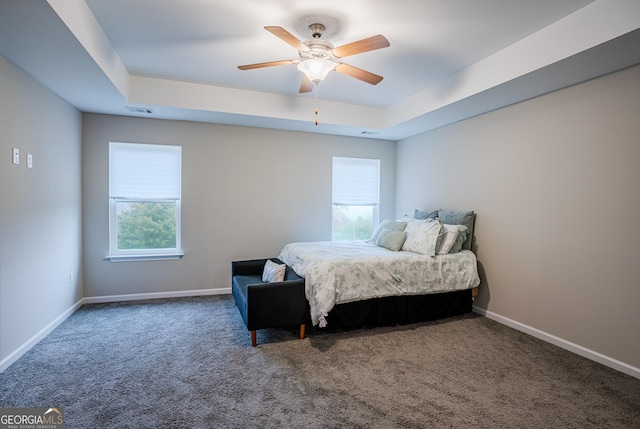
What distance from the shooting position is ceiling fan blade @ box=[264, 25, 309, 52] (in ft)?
7.06

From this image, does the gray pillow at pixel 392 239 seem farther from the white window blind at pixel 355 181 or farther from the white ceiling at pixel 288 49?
the white ceiling at pixel 288 49

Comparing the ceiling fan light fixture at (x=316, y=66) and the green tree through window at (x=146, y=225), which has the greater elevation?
the ceiling fan light fixture at (x=316, y=66)

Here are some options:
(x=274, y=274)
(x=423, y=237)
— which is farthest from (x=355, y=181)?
(x=274, y=274)

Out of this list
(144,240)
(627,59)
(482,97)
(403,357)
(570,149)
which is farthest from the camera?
(144,240)

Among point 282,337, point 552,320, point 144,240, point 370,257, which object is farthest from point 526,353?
point 144,240

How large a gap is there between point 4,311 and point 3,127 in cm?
147

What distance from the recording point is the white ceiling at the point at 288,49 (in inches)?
91.3

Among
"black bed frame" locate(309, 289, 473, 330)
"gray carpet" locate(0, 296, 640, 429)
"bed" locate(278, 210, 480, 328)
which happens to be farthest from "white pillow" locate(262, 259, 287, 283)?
"black bed frame" locate(309, 289, 473, 330)

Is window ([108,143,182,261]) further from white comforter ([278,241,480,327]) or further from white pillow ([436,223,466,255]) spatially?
white pillow ([436,223,466,255])

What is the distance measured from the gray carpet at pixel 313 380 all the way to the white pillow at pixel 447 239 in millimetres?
857

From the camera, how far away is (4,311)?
2594mm

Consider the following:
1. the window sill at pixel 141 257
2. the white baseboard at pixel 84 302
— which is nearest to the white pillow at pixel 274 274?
the white baseboard at pixel 84 302

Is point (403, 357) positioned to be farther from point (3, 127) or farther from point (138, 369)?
point (3, 127)

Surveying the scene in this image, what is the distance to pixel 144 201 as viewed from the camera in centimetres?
443
